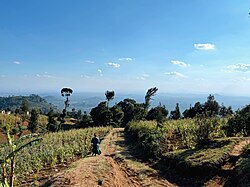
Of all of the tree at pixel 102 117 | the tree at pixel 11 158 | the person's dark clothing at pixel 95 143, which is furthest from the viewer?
the tree at pixel 102 117

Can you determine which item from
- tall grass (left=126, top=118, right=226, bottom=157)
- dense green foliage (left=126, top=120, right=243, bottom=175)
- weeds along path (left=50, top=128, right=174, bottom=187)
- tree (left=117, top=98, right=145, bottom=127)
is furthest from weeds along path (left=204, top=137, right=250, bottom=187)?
tree (left=117, top=98, right=145, bottom=127)

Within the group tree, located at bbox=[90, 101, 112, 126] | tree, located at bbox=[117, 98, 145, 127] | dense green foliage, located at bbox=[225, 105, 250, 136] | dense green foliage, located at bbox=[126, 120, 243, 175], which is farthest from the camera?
tree, located at bbox=[117, 98, 145, 127]

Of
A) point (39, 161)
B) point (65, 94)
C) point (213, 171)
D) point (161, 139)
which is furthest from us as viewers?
point (65, 94)

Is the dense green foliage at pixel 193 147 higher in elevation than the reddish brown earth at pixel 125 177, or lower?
higher

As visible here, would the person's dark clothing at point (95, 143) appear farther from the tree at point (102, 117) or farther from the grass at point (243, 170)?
the tree at point (102, 117)

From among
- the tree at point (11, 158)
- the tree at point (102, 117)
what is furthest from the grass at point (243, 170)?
the tree at point (102, 117)

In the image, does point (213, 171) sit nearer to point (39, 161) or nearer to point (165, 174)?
point (165, 174)

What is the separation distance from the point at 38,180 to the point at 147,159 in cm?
591

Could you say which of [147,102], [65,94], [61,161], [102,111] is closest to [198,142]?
[61,161]

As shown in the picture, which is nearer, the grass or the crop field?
the grass

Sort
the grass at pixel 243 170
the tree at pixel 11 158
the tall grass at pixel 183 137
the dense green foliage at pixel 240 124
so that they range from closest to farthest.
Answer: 1. the tree at pixel 11 158
2. the grass at pixel 243 170
3. the tall grass at pixel 183 137
4. the dense green foliage at pixel 240 124

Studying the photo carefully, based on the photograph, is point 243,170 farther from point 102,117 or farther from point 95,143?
point 102,117

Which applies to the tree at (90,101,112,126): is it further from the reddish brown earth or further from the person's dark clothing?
the reddish brown earth

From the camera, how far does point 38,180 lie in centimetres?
1166
